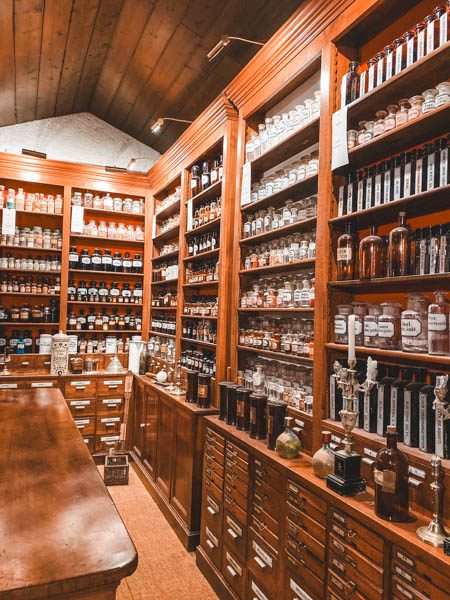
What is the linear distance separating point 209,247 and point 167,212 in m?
1.42

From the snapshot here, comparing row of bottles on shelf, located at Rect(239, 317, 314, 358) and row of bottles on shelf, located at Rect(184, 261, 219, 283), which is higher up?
row of bottles on shelf, located at Rect(184, 261, 219, 283)

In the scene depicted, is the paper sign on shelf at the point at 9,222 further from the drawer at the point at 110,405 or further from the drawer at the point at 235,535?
the drawer at the point at 235,535

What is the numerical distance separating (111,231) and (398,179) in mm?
3843

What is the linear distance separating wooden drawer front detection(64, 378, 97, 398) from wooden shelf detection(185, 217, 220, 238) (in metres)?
1.83

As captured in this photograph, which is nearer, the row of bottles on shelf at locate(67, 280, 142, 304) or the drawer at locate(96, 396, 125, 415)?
the drawer at locate(96, 396, 125, 415)

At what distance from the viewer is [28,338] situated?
15.4 feet

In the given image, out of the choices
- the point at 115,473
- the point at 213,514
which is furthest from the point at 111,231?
the point at 213,514

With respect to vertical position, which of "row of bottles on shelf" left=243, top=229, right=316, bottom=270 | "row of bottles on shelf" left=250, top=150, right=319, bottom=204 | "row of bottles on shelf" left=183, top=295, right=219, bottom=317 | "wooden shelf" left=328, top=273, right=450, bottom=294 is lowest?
"row of bottles on shelf" left=183, top=295, right=219, bottom=317

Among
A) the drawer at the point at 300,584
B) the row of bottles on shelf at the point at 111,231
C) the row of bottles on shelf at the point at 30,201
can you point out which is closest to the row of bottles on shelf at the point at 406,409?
the drawer at the point at 300,584

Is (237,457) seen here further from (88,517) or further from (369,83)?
(369,83)

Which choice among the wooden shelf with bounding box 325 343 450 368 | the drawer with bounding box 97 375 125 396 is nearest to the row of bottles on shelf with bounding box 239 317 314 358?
the wooden shelf with bounding box 325 343 450 368

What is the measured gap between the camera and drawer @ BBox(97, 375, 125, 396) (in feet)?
14.8

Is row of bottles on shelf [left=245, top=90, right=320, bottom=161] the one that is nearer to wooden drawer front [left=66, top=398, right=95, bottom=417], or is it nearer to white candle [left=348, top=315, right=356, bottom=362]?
white candle [left=348, top=315, right=356, bottom=362]

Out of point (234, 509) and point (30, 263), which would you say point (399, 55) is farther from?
point (30, 263)
